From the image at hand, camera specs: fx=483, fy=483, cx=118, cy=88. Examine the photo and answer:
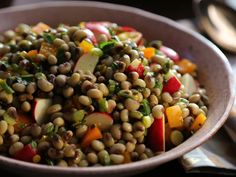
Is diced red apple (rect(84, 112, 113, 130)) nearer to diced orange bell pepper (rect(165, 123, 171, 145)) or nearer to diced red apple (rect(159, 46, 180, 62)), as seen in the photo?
diced orange bell pepper (rect(165, 123, 171, 145))

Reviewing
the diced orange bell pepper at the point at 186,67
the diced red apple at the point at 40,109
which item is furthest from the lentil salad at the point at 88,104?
the diced orange bell pepper at the point at 186,67

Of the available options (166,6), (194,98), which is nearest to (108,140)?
(194,98)

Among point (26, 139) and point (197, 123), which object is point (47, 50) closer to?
point (26, 139)

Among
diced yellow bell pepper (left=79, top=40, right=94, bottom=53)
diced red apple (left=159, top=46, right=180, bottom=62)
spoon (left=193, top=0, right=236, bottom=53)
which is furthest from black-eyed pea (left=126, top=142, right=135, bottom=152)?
spoon (left=193, top=0, right=236, bottom=53)

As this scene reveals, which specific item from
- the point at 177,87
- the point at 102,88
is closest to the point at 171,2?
the point at 177,87

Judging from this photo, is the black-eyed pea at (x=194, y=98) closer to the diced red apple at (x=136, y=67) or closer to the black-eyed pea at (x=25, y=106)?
the diced red apple at (x=136, y=67)

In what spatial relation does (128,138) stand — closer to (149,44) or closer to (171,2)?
(149,44)
